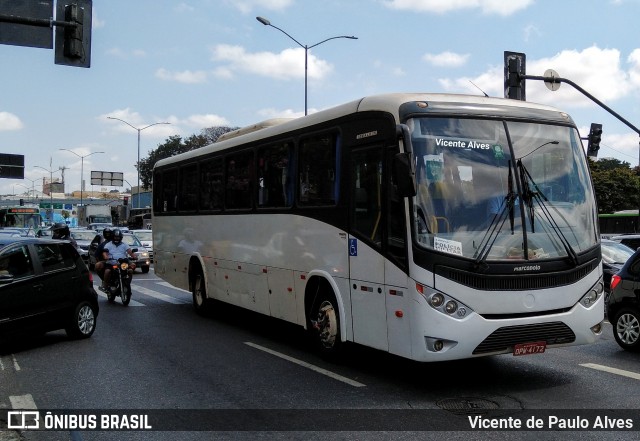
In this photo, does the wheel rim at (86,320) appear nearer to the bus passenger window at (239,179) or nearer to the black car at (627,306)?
the bus passenger window at (239,179)

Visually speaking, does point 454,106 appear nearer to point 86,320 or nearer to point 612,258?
point 86,320

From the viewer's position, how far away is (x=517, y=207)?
23.2 ft

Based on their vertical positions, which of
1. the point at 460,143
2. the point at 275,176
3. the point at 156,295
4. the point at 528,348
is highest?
the point at 460,143

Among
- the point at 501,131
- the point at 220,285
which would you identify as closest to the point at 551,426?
the point at 501,131

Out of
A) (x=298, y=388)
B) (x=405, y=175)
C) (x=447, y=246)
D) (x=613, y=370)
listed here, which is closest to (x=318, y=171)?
(x=405, y=175)

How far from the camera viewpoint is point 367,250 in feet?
25.4

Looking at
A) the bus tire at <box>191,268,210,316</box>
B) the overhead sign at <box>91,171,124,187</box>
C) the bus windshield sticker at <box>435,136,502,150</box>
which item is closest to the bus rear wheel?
the bus windshield sticker at <box>435,136,502,150</box>

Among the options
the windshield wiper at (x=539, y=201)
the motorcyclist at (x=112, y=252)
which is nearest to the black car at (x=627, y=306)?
the windshield wiper at (x=539, y=201)

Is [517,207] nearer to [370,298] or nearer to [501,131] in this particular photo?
[501,131]

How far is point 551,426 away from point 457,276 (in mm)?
1634

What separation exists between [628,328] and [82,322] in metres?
8.17

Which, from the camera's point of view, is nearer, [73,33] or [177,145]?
[73,33]

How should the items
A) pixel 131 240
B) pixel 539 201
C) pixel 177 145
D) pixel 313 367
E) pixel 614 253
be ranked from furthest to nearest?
pixel 177 145 < pixel 131 240 < pixel 614 253 < pixel 313 367 < pixel 539 201

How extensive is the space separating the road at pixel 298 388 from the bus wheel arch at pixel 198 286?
2.33 metres
